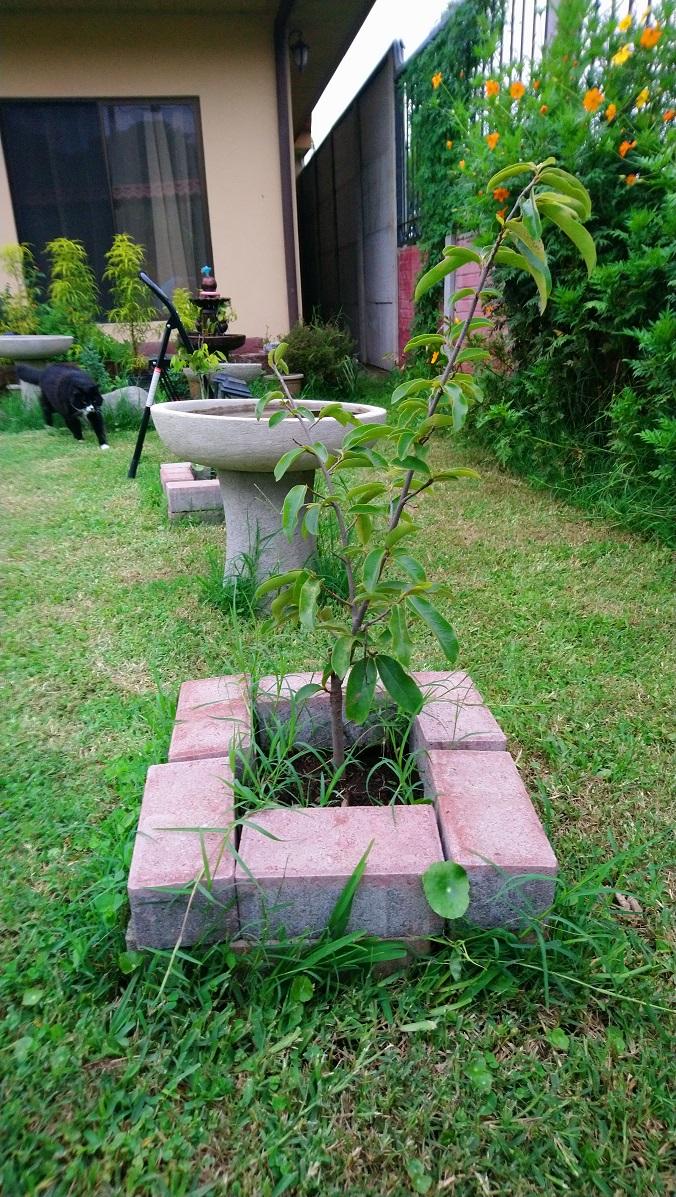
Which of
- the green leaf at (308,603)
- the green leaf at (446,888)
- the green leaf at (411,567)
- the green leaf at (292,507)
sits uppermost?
the green leaf at (292,507)

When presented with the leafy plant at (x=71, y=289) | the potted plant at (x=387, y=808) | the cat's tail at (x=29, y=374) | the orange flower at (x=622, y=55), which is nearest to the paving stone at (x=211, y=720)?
the potted plant at (x=387, y=808)

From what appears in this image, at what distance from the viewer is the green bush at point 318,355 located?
21.2 feet

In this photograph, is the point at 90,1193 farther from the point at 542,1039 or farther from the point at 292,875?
the point at 542,1039

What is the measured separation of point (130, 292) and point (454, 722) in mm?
6198

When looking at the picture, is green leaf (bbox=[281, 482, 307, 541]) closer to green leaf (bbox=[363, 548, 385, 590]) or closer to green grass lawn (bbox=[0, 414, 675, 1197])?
green leaf (bbox=[363, 548, 385, 590])

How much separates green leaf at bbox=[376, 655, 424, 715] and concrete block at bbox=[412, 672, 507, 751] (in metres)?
0.28

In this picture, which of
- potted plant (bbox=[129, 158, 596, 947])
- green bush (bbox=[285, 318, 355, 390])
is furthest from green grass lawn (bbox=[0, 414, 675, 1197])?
green bush (bbox=[285, 318, 355, 390])

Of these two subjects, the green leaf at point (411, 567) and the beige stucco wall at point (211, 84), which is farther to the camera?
the beige stucco wall at point (211, 84)

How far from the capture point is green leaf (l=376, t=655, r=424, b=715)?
3.96 feet

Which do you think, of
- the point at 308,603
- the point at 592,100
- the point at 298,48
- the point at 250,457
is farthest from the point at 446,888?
the point at 298,48

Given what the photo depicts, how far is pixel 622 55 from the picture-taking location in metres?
3.00

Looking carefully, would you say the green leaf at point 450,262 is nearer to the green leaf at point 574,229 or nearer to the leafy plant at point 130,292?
the green leaf at point 574,229

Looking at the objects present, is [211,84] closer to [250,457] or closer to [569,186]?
[250,457]

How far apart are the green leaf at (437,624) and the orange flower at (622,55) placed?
3035 millimetres
